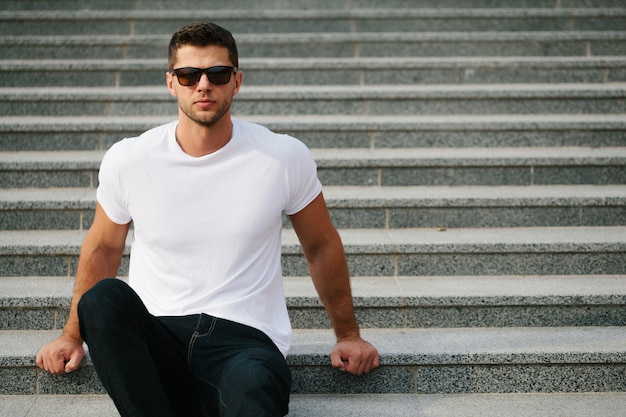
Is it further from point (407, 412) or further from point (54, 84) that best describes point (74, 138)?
point (407, 412)

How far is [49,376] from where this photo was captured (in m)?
2.84

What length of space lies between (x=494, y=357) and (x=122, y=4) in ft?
13.3

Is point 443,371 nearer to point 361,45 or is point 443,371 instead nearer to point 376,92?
point 376,92

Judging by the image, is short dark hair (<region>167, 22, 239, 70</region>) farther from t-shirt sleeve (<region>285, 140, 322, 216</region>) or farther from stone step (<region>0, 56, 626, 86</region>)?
stone step (<region>0, 56, 626, 86</region>)

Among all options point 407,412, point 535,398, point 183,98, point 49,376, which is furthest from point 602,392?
point 49,376

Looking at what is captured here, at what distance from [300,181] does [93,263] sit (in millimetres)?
740

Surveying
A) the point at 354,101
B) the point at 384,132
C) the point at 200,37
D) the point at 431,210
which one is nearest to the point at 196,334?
the point at 200,37

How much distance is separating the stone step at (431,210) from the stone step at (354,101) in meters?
0.88

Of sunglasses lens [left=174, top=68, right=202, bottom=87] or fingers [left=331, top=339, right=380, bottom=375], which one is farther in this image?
fingers [left=331, top=339, right=380, bottom=375]

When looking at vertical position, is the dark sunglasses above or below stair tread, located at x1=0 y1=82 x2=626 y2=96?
above

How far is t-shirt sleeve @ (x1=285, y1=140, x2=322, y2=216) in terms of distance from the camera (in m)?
2.48

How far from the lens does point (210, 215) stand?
2416 millimetres

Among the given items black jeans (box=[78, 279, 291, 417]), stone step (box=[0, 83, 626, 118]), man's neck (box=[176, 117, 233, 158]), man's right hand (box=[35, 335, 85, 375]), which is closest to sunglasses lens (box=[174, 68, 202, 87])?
man's neck (box=[176, 117, 233, 158])

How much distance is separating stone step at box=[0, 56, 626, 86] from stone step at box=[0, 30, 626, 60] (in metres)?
0.15
